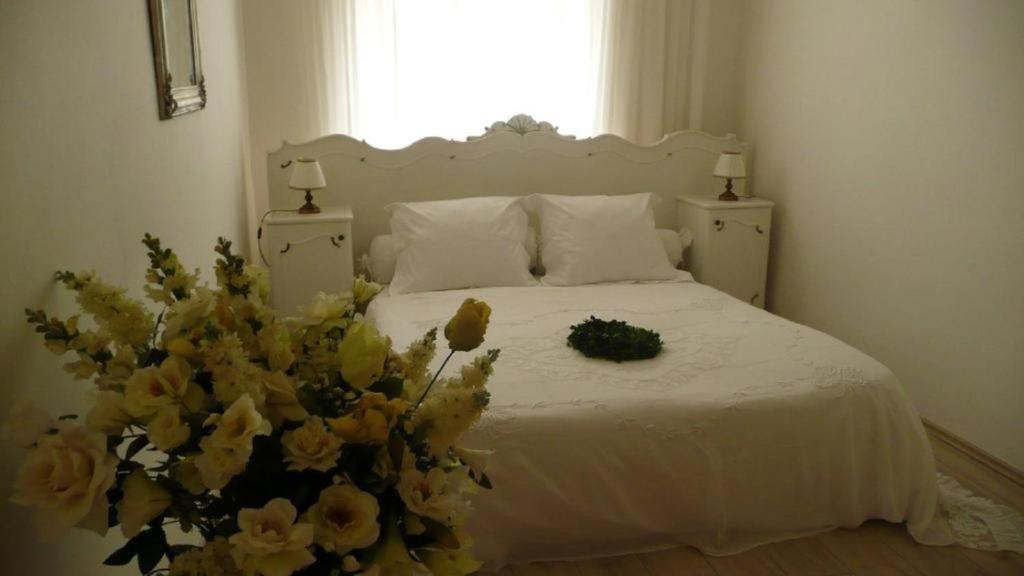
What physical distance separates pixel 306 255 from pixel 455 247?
2.21 feet

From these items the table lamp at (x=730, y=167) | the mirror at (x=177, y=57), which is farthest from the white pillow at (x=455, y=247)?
the mirror at (x=177, y=57)

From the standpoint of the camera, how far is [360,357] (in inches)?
32.7

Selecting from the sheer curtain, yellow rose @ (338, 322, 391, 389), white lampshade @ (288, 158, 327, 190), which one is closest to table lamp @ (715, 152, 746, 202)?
the sheer curtain

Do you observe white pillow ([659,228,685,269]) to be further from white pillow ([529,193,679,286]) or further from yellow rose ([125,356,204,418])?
yellow rose ([125,356,204,418])

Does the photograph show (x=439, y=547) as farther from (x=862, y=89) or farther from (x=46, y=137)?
(x=862, y=89)

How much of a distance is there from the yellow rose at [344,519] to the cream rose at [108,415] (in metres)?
0.20

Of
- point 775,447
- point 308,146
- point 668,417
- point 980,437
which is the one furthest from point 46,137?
point 980,437

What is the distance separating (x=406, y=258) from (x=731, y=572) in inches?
76.1

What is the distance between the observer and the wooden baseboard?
2830mm

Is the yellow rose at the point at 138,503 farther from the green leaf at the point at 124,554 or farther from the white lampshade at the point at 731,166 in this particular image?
the white lampshade at the point at 731,166

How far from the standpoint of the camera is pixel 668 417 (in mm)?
2314

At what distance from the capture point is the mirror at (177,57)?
1.79 m

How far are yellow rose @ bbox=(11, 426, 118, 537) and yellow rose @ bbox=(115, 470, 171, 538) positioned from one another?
0.04 m

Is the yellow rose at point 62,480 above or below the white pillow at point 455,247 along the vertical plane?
above
